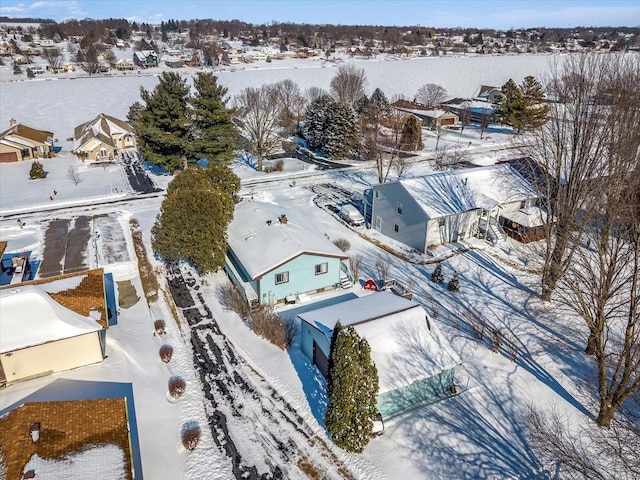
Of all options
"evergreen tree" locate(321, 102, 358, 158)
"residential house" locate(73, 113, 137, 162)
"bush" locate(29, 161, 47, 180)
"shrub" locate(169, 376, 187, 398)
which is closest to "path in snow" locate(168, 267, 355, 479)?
"shrub" locate(169, 376, 187, 398)

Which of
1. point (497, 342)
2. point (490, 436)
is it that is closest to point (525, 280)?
point (497, 342)

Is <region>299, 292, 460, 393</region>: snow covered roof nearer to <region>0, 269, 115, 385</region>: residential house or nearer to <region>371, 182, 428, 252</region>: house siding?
<region>0, 269, 115, 385</region>: residential house

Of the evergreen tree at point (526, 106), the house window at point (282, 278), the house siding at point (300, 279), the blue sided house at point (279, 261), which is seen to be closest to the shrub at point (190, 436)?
the blue sided house at point (279, 261)

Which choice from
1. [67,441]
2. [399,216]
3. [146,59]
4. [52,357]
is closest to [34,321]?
[52,357]

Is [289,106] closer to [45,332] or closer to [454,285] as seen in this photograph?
[454,285]

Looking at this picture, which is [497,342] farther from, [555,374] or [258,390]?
[258,390]

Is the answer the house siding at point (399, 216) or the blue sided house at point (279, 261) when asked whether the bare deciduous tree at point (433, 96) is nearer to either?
the house siding at point (399, 216)
